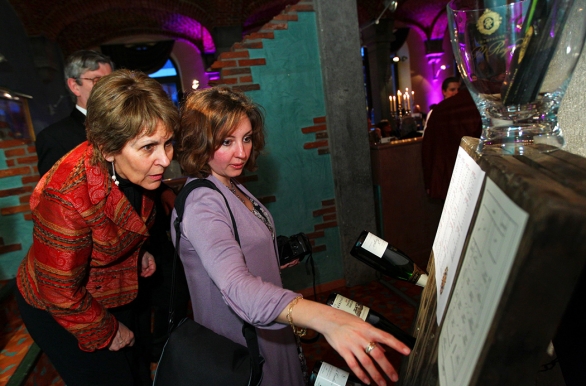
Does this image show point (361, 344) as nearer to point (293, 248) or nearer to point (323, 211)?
point (293, 248)

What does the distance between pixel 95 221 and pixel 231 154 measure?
495mm

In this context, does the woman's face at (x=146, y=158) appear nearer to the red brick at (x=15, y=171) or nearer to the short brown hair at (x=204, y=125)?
the short brown hair at (x=204, y=125)

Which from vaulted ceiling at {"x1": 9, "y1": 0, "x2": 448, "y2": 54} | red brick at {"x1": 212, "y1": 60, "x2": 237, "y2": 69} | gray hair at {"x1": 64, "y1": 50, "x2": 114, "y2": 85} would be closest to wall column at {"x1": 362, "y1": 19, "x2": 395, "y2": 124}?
vaulted ceiling at {"x1": 9, "y1": 0, "x2": 448, "y2": 54}

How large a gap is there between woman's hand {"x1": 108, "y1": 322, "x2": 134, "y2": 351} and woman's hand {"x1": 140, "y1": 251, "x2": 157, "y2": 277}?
1.17 feet

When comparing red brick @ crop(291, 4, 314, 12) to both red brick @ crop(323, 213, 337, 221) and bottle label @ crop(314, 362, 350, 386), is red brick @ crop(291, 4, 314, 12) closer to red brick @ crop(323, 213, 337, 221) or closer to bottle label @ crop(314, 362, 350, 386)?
red brick @ crop(323, 213, 337, 221)

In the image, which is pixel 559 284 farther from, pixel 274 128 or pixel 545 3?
pixel 274 128

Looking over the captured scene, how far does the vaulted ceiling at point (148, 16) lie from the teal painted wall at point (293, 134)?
5.72m

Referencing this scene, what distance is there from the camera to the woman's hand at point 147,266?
5.83 feet

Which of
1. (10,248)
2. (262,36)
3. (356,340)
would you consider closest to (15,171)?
(10,248)

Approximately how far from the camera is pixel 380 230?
3545 millimetres

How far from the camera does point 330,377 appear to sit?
2.56 feet

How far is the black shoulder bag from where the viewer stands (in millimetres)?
981

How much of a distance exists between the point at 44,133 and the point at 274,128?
1588mm

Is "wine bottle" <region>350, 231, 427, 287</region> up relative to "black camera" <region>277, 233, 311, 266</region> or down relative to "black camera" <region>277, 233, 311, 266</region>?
up
